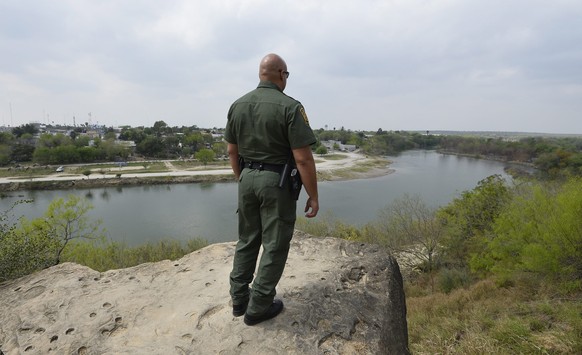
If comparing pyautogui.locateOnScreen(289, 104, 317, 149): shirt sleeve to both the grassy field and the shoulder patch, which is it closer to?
the shoulder patch

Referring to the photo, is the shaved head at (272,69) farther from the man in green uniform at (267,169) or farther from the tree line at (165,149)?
the tree line at (165,149)

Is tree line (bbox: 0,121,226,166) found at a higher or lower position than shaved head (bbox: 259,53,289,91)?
lower

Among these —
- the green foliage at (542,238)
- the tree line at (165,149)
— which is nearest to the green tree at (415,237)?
the green foliage at (542,238)

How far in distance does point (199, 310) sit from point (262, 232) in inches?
37.3

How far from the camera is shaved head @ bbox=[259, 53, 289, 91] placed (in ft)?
7.15

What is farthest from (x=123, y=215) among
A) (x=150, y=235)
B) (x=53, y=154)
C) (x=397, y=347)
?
(x=53, y=154)

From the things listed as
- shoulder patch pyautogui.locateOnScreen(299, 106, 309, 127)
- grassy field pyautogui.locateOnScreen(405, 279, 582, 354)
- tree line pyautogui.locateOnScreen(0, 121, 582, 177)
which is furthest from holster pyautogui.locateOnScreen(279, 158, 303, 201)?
tree line pyautogui.locateOnScreen(0, 121, 582, 177)

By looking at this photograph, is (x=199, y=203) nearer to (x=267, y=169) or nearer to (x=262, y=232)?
(x=262, y=232)

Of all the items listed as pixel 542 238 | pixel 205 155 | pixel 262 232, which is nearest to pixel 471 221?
pixel 542 238

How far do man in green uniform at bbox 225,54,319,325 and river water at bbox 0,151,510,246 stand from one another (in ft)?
45.7

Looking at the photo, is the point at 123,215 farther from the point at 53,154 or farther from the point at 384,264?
the point at 53,154

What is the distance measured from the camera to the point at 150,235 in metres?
16.4

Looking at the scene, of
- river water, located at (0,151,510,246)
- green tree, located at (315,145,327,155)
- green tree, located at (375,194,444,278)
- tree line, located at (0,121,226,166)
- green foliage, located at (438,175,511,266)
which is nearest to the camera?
green foliage, located at (438,175,511,266)

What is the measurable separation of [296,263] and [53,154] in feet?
162
